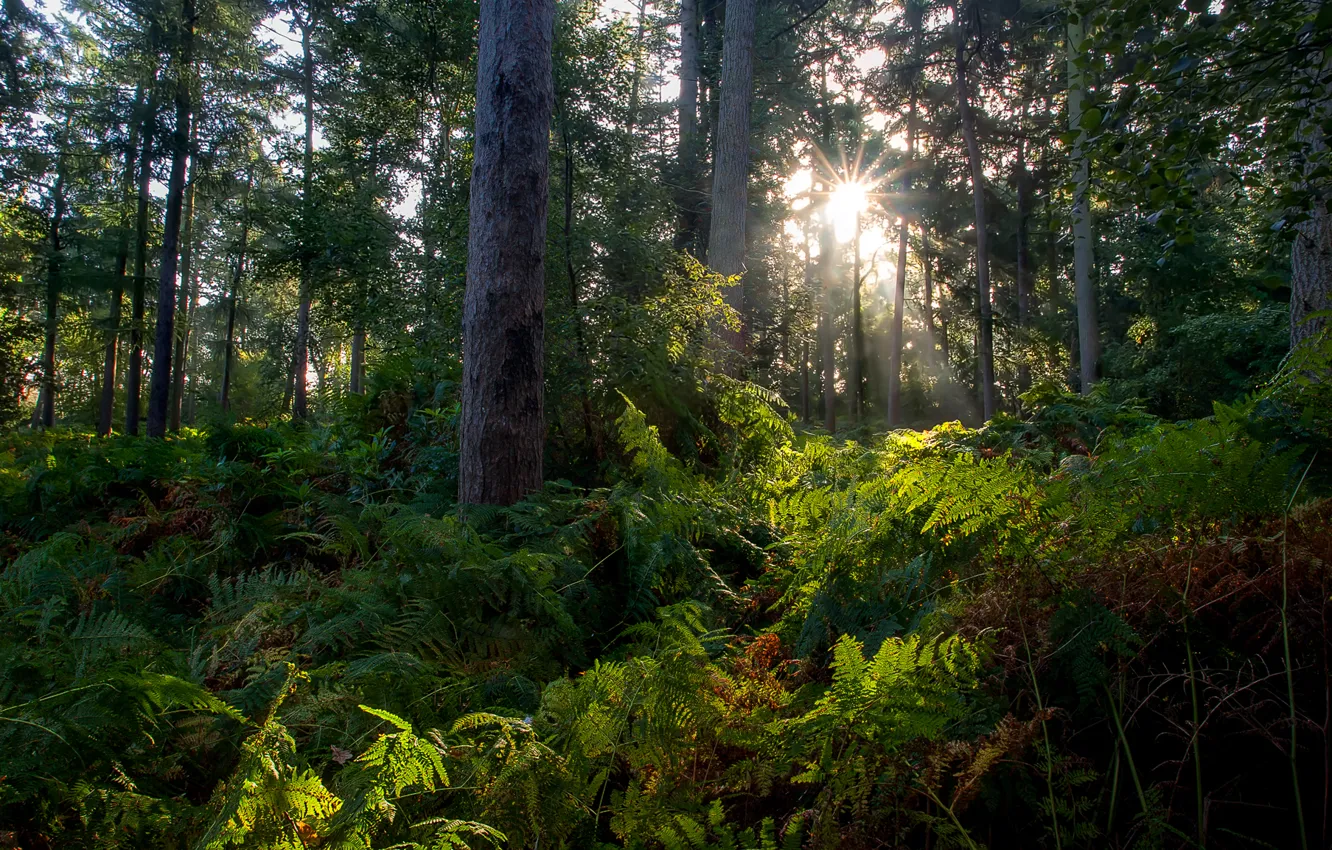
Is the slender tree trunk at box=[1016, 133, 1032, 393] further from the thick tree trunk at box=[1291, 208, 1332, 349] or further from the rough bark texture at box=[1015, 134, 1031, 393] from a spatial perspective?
the thick tree trunk at box=[1291, 208, 1332, 349]

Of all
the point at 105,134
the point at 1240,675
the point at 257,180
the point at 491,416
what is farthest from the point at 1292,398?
the point at 257,180

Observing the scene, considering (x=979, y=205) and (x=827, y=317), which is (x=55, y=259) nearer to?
(x=979, y=205)

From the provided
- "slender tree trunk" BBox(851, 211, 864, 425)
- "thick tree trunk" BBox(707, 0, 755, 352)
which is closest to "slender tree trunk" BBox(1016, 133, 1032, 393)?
"slender tree trunk" BBox(851, 211, 864, 425)

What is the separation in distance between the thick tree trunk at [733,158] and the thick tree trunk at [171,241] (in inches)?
516

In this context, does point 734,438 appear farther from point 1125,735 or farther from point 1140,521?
point 1125,735

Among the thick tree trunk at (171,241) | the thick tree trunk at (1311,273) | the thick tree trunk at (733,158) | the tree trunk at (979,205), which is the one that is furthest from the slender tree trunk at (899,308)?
the thick tree trunk at (171,241)

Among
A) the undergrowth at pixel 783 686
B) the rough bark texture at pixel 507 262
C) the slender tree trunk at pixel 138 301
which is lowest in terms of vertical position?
the undergrowth at pixel 783 686

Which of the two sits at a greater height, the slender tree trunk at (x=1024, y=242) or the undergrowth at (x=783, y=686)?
the slender tree trunk at (x=1024, y=242)

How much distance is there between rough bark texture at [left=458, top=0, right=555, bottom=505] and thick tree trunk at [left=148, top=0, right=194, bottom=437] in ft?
49.2

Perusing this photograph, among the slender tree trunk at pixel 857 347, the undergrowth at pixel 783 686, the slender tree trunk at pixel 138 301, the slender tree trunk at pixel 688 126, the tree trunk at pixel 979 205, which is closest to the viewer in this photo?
the undergrowth at pixel 783 686

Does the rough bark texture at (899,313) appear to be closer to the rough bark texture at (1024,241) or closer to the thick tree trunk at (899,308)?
the thick tree trunk at (899,308)

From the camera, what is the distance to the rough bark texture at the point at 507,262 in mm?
4391

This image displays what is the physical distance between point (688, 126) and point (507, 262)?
14116 mm

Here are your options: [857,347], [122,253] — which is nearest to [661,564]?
[122,253]
